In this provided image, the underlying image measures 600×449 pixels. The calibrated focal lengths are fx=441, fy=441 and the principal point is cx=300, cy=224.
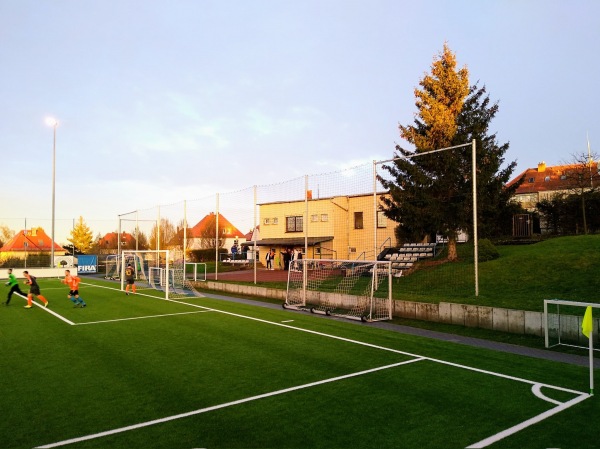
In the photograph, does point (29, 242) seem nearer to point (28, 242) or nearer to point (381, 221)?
point (28, 242)

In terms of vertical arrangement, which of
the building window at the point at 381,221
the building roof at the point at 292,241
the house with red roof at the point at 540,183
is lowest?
the building roof at the point at 292,241

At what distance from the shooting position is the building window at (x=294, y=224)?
40.3 m

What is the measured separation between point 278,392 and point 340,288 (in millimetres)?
11108

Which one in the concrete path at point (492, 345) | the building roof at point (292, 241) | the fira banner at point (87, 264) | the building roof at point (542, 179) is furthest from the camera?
the building roof at point (542, 179)

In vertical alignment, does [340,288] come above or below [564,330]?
above

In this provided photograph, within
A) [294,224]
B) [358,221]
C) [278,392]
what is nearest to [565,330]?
[278,392]

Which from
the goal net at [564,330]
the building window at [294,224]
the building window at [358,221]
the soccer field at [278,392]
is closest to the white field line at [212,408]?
the soccer field at [278,392]

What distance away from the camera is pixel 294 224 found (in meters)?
40.9

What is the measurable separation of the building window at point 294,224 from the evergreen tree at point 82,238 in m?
40.8

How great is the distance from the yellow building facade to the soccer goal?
29.2 ft

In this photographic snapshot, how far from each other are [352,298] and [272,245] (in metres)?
24.9

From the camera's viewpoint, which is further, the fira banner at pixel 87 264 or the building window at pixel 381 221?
the fira banner at pixel 87 264

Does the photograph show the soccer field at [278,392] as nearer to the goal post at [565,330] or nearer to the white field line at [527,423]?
the white field line at [527,423]

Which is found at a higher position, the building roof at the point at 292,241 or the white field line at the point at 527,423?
the building roof at the point at 292,241
